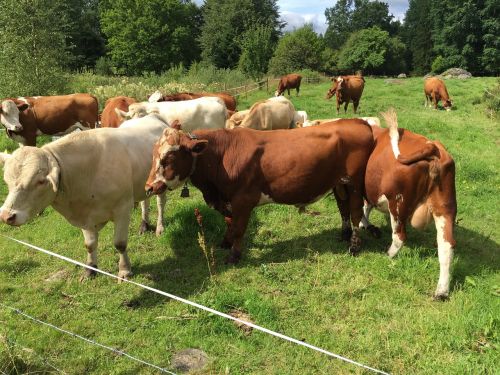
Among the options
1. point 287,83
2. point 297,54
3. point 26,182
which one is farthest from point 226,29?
point 26,182

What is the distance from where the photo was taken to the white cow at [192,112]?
909cm

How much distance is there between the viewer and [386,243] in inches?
231

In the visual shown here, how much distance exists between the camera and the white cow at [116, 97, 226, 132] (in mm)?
9086

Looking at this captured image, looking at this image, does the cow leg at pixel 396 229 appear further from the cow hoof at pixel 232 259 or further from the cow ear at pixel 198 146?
the cow ear at pixel 198 146

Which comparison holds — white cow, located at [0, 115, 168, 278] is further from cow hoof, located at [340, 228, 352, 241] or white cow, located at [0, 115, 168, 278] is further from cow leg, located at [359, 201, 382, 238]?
cow leg, located at [359, 201, 382, 238]

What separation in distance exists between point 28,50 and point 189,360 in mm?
16105

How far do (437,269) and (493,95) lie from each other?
16.4 m

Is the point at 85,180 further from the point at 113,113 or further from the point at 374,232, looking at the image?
the point at 113,113

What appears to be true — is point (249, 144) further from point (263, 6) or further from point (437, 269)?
point (263, 6)

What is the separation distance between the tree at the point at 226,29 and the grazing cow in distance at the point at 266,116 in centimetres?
4369

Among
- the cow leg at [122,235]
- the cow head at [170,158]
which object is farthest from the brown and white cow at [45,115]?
the cow head at [170,158]

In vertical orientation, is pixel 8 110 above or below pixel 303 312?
above

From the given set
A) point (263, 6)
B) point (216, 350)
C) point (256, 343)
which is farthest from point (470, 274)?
point (263, 6)

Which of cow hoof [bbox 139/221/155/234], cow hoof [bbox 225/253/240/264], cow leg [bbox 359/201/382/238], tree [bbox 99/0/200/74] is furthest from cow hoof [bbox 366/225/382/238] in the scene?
tree [bbox 99/0/200/74]
